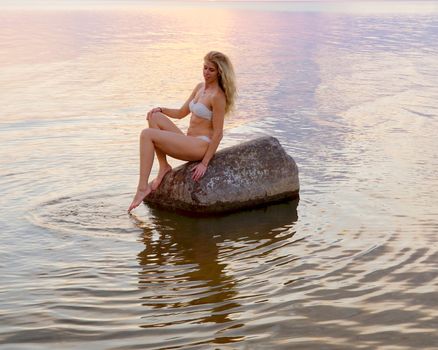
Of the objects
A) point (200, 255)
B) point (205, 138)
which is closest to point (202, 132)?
point (205, 138)

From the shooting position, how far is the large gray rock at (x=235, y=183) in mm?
8641

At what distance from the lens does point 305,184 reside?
31.4 feet

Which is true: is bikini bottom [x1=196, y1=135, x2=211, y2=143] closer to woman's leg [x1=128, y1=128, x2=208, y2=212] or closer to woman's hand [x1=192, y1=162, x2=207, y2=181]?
woman's leg [x1=128, y1=128, x2=208, y2=212]

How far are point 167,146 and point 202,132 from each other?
459mm

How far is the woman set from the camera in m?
8.72

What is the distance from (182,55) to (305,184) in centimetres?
1458

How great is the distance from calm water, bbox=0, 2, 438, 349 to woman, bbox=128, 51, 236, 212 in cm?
55

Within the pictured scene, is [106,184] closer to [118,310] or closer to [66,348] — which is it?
[118,310]

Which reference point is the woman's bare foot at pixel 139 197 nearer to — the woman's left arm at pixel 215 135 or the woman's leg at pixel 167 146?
the woman's leg at pixel 167 146

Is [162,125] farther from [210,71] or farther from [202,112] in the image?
[210,71]

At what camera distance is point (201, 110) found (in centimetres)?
894

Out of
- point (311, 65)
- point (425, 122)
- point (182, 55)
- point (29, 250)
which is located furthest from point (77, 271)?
point (182, 55)

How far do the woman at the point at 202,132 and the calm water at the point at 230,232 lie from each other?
55 cm

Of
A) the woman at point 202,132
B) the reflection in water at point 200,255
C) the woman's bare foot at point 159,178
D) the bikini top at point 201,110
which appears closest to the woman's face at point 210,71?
the woman at point 202,132
